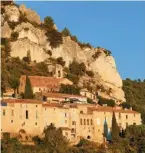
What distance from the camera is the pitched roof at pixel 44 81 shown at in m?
70.4

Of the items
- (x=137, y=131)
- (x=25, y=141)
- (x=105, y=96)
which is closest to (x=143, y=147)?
(x=137, y=131)

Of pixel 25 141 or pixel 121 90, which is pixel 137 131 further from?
pixel 121 90

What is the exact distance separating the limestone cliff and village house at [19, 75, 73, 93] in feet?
23.5

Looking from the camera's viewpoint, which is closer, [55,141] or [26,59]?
[55,141]

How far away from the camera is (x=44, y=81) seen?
7188 centimetres

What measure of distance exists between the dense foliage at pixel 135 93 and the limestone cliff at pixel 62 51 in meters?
2.39

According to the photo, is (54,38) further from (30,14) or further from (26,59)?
(30,14)

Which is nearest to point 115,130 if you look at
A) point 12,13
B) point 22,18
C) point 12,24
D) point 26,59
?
point 26,59

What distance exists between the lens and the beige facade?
57.4 metres

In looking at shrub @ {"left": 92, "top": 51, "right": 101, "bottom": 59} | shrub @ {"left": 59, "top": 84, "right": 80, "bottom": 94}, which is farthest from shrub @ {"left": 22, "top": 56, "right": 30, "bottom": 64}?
shrub @ {"left": 92, "top": 51, "right": 101, "bottom": 59}

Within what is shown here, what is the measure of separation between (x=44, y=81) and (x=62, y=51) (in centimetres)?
1293

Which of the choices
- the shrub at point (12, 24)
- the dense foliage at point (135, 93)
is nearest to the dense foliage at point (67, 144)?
the dense foliage at point (135, 93)

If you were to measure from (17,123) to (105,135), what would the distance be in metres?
9.73

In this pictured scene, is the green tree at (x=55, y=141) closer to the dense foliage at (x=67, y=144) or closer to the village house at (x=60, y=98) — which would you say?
the dense foliage at (x=67, y=144)
